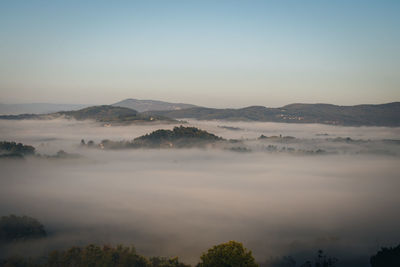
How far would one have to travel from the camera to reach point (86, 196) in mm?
133625

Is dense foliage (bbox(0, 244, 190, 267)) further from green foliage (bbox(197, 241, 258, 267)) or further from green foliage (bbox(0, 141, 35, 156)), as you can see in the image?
green foliage (bbox(0, 141, 35, 156))

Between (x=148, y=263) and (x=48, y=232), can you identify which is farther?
(x=48, y=232)

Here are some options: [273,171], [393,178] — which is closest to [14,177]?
[273,171]

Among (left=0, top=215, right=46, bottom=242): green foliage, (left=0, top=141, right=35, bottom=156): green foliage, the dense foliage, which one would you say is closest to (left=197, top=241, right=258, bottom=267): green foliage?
the dense foliage

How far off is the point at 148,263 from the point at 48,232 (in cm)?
3436

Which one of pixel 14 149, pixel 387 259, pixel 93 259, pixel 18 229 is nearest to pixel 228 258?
pixel 93 259

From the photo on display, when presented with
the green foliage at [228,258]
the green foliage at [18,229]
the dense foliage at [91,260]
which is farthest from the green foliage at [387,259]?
the green foliage at [18,229]

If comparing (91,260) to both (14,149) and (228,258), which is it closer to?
(228,258)

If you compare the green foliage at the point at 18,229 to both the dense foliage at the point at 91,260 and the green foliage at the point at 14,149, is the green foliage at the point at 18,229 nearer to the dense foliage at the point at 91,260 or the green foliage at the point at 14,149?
the dense foliage at the point at 91,260

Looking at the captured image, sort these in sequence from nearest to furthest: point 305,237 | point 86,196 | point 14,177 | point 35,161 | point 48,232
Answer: point 48,232, point 305,237, point 86,196, point 14,177, point 35,161

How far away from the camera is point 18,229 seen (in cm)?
6762

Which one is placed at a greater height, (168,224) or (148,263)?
(148,263)

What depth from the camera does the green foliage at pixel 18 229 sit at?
2576 inches

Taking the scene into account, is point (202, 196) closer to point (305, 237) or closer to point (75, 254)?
point (305, 237)
